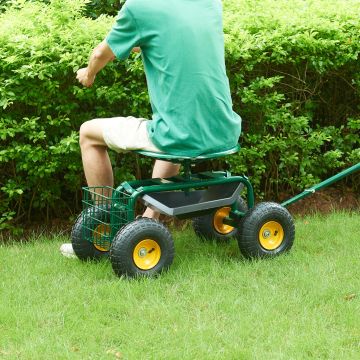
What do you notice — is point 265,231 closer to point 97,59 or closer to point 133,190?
point 133,190

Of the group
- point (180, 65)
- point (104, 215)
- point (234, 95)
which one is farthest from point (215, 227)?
point (180, 65)

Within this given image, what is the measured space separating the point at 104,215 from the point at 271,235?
0.94m

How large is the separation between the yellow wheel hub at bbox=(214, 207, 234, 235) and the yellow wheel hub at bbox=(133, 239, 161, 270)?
0.77 metres

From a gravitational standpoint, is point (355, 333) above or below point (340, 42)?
below

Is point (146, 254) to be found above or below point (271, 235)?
above

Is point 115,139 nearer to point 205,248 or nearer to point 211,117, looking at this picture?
point 211,117

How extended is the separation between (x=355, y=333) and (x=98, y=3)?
433 cm

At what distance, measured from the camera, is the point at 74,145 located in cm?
489

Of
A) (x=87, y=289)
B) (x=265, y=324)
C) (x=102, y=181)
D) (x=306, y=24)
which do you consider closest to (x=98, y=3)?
(x=306, y=24)

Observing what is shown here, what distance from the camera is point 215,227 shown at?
4.88m

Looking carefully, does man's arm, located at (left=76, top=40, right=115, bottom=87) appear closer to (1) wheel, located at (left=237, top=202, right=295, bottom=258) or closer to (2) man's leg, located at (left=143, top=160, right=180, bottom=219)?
(2) man's leg, located at (left=143, top=160, right=180, bottom=219)

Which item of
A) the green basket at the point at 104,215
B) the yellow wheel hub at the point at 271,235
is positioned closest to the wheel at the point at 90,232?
the green basket at the point at 104,215

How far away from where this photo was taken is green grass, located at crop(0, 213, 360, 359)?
338 cm

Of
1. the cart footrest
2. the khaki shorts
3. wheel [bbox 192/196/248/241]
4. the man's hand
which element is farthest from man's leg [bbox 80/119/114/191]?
wheel [bbox 192/196/248/241]
